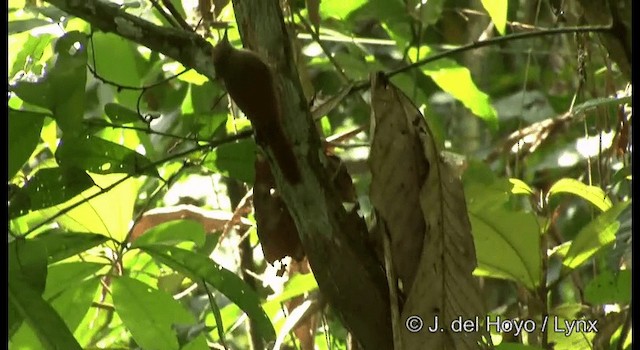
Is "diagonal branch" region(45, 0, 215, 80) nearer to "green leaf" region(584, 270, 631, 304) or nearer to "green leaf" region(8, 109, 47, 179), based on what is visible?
"green leaf" region(8, 109, 47, 179)

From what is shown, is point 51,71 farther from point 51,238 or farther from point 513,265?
point 513,265

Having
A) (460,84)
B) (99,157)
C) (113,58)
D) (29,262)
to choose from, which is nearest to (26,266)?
(29,262)

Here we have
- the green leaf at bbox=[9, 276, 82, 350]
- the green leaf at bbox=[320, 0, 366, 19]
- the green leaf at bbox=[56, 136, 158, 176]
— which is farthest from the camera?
the green leaf at bbox=[320, 0, 366, 19]

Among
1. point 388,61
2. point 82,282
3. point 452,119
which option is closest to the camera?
point 82,282

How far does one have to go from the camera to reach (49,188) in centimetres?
57

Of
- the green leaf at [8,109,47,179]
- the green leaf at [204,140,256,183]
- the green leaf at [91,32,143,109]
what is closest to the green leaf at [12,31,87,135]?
the green leaf at [8,109,47,179]

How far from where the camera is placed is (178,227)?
77 cm

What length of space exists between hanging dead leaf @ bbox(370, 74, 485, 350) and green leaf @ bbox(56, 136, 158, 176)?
0.54 ft

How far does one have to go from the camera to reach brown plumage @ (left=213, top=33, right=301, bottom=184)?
1.65ft

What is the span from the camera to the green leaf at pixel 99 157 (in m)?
0.58

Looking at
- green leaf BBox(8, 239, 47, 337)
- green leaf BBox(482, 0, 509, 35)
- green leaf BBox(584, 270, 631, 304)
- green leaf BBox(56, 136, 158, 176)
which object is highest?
green leaf BBox(482, 0, 509, 35)

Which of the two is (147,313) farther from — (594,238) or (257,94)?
(594,238)

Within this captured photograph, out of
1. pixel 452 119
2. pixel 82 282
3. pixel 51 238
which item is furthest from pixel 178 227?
pixel 452 119

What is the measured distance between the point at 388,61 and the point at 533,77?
0.29 meters
